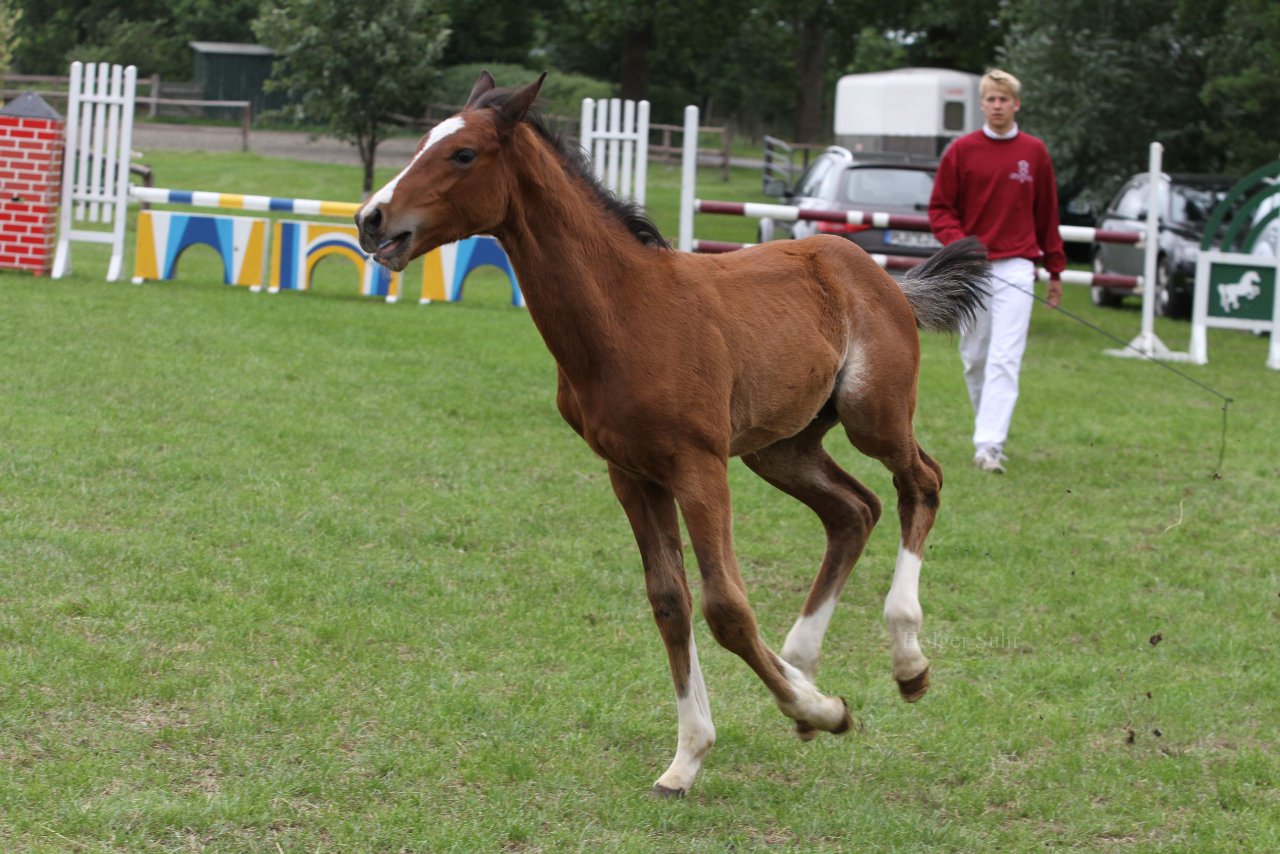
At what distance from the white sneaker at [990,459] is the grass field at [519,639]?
13 centimetres

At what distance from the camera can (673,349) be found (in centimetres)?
452

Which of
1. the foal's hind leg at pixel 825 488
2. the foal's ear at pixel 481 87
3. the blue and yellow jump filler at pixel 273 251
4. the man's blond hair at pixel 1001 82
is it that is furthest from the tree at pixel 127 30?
the foal's ear at pixel 481 87

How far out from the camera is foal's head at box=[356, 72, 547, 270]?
4.14m

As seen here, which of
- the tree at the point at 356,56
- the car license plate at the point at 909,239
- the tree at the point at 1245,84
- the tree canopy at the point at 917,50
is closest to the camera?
the car license plate at the point at 909,239

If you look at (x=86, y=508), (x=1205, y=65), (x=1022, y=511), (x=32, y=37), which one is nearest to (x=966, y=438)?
(x=1022, y=511)

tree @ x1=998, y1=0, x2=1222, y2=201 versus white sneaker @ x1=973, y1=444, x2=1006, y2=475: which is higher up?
tree @ x1=998, y1=0, x2=1222, y2=201

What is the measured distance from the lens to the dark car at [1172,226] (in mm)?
18828

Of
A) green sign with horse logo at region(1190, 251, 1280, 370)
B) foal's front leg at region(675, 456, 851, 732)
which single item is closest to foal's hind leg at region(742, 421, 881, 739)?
foal's front leg at region(675, 456, 851, 732)

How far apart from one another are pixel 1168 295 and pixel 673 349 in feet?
53.5

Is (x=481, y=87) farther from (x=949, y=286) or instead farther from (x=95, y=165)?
(x=95, y=165)

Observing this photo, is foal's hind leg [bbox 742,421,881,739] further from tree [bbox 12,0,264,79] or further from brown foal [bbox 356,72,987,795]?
tree [bbox 12,0,264,79]

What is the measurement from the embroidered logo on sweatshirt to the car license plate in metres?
7.89

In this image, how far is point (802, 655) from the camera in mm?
5352

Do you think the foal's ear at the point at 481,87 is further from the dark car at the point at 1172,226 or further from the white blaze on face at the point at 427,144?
the dark car at the point at 1172,226
